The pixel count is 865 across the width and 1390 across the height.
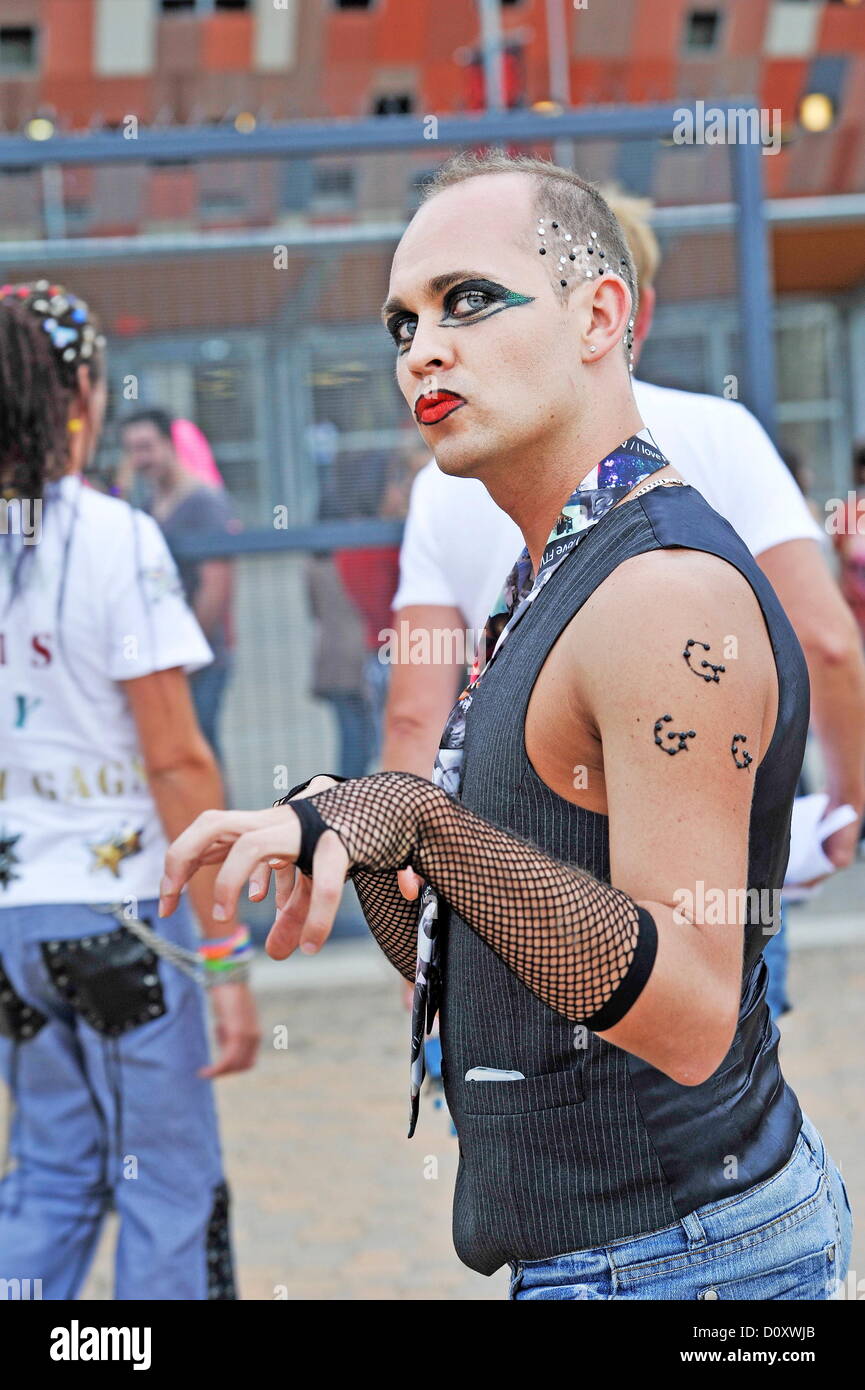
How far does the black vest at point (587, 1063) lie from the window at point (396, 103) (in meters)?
17.7

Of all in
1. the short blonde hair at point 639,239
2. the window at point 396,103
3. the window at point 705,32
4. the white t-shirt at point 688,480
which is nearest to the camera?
the white t-shirt at point 688,480

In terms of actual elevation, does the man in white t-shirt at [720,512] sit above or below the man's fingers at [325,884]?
above

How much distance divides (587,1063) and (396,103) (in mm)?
18090

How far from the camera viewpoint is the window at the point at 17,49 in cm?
1727

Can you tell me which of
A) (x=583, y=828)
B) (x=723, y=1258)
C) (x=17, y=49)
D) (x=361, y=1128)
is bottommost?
(x=361, y=1128)

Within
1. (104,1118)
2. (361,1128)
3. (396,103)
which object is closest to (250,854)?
(104,1118)

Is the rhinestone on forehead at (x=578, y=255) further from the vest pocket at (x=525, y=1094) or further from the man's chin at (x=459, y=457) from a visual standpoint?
the vest pocket at (x=525, y=1094)

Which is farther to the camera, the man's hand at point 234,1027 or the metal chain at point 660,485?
the man's hand at point 234,1027

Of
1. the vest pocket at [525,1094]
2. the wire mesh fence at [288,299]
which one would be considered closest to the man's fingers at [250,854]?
the vest pocket at [525,1094]

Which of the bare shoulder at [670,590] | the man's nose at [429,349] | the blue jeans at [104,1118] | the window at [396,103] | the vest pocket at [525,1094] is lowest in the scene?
the blue jeans at [104,1118]

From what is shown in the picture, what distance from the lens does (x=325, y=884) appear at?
1.35 metres

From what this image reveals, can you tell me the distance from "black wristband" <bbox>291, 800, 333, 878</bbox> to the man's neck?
1.85ft

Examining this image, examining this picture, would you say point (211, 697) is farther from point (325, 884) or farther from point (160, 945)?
point (325, 884)
